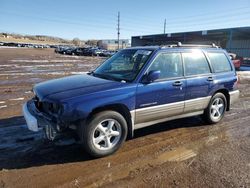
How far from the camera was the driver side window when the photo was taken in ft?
15.9

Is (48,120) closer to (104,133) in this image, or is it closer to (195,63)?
(104,133)

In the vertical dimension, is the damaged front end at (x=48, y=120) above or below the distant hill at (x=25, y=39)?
below

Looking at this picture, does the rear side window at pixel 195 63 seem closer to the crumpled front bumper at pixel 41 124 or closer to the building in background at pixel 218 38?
the crumpled front bumper at pixel 41 124

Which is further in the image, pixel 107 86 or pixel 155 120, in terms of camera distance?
pixel 155 120

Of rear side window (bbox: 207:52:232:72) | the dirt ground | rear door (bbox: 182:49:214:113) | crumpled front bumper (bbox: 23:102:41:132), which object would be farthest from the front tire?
rear side window (bbox: 207:52:232:72)

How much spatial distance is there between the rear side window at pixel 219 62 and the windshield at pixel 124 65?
177 cm

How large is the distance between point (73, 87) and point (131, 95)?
0.96m

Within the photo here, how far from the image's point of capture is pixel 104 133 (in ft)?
13.7

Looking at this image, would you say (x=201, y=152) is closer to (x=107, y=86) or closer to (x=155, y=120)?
(x=155, y=120)

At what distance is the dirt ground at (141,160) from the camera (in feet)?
11.5

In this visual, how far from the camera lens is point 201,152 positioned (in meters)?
4.52

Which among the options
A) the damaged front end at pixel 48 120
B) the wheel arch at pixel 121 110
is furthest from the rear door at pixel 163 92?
the damaged front end at pixel 48 120

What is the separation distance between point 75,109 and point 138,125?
4.34 feet

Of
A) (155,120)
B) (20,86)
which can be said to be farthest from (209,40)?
(155,120)
